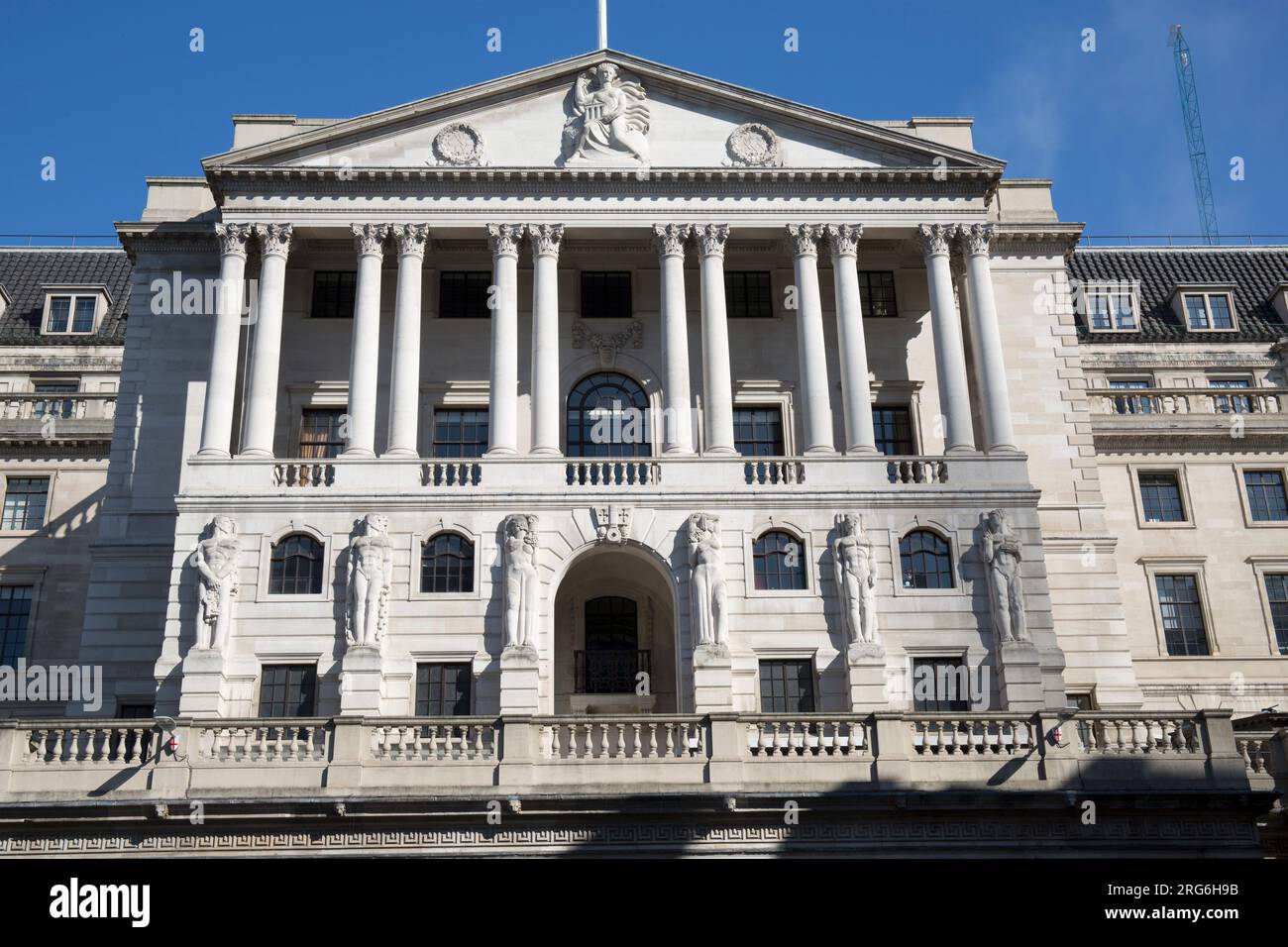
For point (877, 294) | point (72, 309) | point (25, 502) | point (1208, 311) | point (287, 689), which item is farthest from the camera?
point (72, 309)

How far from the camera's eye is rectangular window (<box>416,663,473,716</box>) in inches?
1459

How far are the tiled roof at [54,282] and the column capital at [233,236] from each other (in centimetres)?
1993

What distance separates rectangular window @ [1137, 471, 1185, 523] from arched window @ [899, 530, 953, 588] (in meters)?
14.7

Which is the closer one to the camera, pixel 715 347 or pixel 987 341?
pixel 715 347

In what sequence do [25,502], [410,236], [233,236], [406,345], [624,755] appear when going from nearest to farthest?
[624,755]
[406,345]
[233,236]
[410,236]
[25,502]

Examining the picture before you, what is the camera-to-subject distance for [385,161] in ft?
143

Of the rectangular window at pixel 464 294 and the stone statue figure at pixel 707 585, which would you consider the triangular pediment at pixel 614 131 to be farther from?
the stone statue figure at pixel 707 585

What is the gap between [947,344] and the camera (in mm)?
42281

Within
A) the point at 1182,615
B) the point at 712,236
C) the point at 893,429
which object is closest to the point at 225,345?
the point at 712,236

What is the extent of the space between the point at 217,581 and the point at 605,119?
1947cm

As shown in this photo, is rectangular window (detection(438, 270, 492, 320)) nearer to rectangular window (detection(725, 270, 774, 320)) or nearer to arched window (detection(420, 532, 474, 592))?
rectangular window (detection(725, 270, 774, 320))

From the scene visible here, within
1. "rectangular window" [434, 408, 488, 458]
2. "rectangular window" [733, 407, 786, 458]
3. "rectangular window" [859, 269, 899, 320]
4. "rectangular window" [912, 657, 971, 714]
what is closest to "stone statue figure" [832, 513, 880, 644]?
"rectangular window" [912, 657, 971, 714]

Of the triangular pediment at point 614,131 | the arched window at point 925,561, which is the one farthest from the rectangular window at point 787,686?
the triangular pediment at point 614,131

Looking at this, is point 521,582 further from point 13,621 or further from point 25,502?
point 25,502
